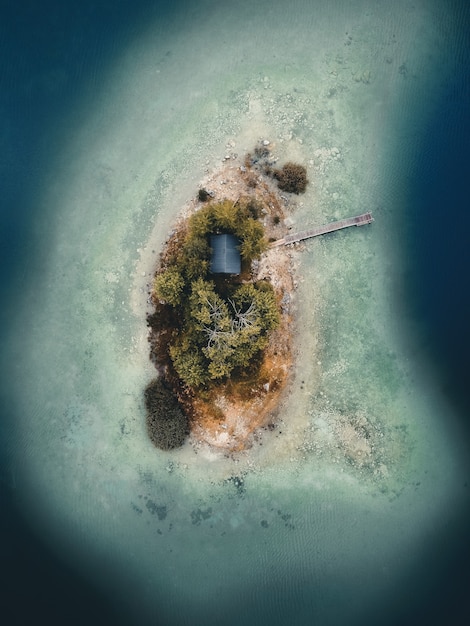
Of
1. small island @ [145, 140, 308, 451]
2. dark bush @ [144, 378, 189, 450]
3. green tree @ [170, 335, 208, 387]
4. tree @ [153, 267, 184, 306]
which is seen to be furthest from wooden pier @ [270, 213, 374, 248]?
dark bush @ [144, 378, 189, 450]

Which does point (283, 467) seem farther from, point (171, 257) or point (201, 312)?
point (171, 257)

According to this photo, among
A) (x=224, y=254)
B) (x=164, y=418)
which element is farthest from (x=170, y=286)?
(x=164, y=418)

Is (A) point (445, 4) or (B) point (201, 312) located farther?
(A) point (445, 4)

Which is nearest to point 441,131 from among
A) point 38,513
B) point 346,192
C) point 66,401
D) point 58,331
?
point 346,192

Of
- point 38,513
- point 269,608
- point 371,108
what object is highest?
point 371,108

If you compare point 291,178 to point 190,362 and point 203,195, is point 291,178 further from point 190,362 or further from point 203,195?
point 190,362

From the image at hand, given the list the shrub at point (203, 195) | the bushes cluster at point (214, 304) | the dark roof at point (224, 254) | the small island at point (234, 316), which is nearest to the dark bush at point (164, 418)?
the small island at point (234, 316)
